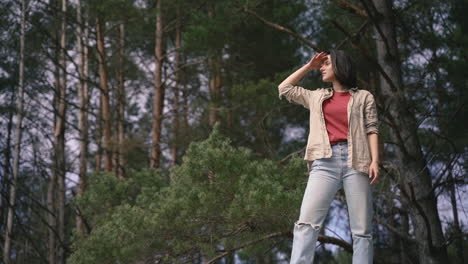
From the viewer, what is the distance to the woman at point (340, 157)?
2768 millimetres

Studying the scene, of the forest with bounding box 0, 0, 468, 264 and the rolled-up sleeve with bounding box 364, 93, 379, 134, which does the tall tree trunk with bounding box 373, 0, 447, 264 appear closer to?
the forest with bounding box 0, 0, 468, 264

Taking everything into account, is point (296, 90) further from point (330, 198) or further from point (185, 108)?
point (185, 108)

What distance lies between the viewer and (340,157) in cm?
283

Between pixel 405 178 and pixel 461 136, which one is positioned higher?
pixel 461 136

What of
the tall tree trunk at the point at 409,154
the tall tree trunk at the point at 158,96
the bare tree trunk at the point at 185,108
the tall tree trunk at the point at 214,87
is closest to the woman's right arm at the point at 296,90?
the tall tree trunk at the point at 409,154

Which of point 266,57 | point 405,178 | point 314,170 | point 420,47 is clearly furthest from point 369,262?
point 266,57

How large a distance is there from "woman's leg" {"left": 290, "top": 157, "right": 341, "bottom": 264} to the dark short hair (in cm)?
46

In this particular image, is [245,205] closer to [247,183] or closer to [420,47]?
[247,183]

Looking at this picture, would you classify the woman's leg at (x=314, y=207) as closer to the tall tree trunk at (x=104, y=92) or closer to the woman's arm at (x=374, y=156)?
the woman's arm at (x=374, y=156)

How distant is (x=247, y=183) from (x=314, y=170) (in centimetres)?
251

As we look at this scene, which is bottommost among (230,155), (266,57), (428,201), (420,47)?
(428,201)

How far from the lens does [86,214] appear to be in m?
7.46

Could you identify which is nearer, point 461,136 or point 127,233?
A: point 127,233

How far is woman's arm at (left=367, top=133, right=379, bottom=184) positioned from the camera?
9.30ft
